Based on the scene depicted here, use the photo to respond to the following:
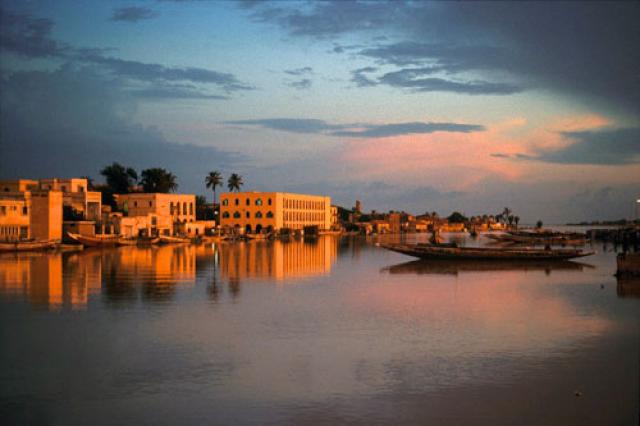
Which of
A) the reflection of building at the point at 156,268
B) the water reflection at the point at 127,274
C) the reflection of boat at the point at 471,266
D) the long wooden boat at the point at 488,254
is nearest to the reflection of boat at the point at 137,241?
the water reflection at the point at 127,274

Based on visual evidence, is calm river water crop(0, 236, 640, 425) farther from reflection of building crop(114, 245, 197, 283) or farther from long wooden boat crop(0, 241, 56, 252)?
long wooden boat crop(0, 241, 56, 252)

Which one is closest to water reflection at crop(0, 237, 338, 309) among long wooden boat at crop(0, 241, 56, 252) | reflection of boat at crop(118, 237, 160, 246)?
long wooden boat at crop(0, 241, 56, 252)

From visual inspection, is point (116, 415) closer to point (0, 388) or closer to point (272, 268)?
point (0, 388)

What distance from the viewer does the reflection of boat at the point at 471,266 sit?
42.0 meters

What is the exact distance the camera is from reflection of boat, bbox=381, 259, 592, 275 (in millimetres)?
42009

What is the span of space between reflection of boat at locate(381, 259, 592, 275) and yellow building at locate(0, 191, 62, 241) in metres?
30.8

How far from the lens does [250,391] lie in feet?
43.5

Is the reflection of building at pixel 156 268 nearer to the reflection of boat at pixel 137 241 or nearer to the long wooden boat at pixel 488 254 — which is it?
the long wooden boat at pixel 488 254

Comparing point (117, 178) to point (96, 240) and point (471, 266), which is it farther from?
point (471, 266)

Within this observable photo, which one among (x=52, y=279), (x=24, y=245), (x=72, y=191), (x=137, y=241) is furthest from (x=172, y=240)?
(x=52, y=279)

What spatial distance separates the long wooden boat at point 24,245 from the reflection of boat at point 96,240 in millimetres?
4271

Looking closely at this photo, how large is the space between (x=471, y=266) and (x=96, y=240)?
35.8 metres

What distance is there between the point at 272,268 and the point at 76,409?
2979 cm

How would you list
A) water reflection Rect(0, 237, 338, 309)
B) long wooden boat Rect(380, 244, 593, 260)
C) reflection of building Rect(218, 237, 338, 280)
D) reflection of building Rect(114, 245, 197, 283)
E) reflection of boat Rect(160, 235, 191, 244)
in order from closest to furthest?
water reflection Rect(0, 237, 338, 309)
reflection of building Rect(114, 245, 197, 283)
reflection of building Rect(218, 237, 338, 280)
long wooden boat Rect(380, 244, 593, 260)
reflection of boat Rect(160, 235, 191, 244)
